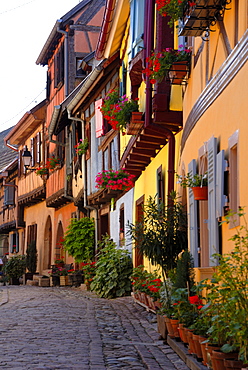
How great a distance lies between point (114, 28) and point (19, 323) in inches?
316

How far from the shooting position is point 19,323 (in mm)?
10711

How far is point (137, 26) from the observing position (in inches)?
517

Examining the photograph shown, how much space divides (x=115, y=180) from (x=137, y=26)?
422 cm

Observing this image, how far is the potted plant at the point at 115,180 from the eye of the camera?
52.6 ft

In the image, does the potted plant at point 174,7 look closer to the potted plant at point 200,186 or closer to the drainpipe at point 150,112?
the potted plant at point 200,186

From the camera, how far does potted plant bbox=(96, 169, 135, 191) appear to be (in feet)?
52.6

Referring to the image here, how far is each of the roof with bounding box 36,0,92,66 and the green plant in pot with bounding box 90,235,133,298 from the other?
10.5 metres

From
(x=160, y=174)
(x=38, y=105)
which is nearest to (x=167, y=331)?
(x=160, y=174)

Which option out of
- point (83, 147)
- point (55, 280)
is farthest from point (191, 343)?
point (55, 280)

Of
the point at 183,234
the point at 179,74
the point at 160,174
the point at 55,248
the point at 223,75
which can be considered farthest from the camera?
the point at 55,248

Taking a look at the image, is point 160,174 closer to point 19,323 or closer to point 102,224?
point 19,323

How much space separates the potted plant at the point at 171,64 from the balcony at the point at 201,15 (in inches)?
63.1

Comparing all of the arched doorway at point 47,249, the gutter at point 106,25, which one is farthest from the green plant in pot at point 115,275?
the arched doorway at point 47,249

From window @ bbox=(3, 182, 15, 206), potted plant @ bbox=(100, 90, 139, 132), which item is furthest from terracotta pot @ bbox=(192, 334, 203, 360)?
window @ bbox=(3, 182, 15, 206)
